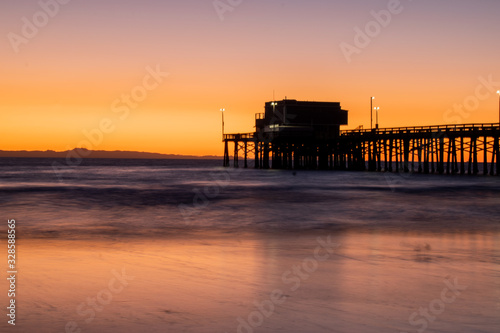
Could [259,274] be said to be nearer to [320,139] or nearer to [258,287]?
[258,287]

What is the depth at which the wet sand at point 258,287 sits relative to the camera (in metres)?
6.55

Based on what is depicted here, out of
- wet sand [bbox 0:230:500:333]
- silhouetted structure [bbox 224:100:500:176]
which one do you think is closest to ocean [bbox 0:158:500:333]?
wet sand [bbox 0:230:500:333]

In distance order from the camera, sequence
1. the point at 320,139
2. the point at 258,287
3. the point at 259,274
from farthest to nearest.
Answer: the point at 320,139 → the point at 259,274 → the point at 258,287

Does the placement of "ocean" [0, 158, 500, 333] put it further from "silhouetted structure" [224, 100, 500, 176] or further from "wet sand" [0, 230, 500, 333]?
"silhouetted structure" [224, 100, 500, 176]

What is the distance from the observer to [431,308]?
7.15 metres

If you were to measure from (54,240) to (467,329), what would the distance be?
10597mm

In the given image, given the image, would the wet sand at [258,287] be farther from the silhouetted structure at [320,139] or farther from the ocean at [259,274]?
the silhouetted structure at [320,139]

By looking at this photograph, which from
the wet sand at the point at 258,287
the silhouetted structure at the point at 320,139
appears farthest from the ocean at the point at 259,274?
the silhouetted structure at the point at 320,139

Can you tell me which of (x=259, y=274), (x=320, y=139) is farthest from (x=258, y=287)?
(x=320, y=139)

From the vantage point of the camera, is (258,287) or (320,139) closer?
(258,287)

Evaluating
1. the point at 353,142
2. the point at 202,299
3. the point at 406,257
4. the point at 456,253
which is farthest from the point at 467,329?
the point at 353,142

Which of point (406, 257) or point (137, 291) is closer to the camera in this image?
point (137, 291)

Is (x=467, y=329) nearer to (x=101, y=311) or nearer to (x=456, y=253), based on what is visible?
(x=101, y=311)

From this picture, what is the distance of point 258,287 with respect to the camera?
8.38 meters
